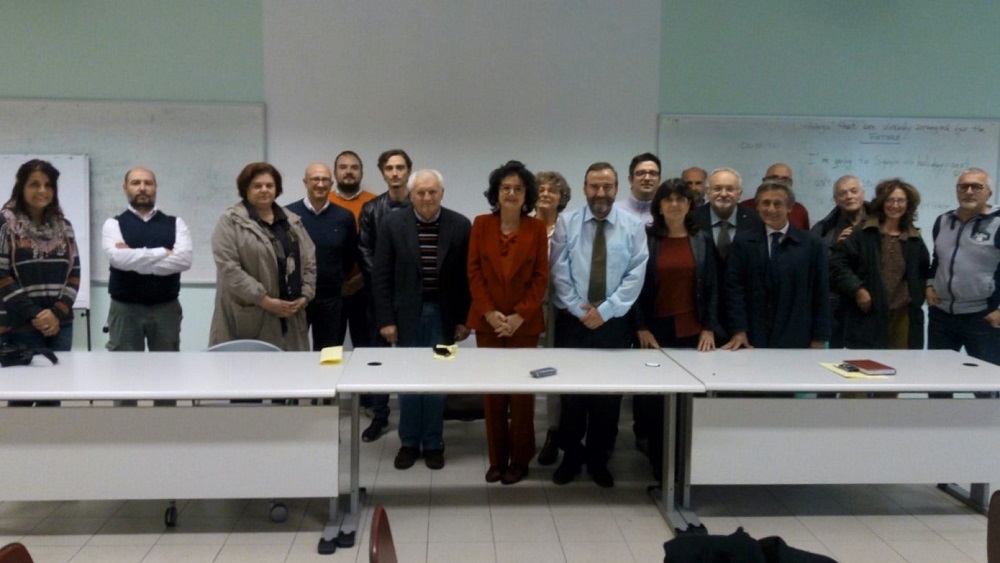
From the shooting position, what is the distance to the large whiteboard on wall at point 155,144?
497 cm

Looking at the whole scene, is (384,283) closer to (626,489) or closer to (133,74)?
(626,489)

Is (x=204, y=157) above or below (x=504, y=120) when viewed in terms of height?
below

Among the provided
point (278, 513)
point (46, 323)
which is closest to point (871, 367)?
point (278, 513)

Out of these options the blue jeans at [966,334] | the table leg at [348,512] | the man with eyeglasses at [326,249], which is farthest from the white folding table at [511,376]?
the blue jeans at [966,334]

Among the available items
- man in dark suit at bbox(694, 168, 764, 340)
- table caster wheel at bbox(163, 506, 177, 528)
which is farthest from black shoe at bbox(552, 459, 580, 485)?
table caster wheel at bbox(163, 506, 177, 528)

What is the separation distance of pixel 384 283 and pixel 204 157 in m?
2.24

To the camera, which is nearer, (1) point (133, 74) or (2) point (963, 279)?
(2) point (963, 279)

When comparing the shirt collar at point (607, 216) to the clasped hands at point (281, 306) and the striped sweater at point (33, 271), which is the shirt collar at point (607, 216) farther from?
the striped sweater at point (33, 271)

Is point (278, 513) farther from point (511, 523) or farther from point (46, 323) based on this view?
point (46, 323)

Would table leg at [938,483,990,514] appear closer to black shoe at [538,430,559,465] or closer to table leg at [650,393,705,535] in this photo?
table leg at [650,393,705,535]

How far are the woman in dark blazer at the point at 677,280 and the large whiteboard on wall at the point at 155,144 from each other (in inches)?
118

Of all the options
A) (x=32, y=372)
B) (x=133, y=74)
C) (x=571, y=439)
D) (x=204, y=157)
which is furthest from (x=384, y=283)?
(x=133, y=74)

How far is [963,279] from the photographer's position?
3.93 m

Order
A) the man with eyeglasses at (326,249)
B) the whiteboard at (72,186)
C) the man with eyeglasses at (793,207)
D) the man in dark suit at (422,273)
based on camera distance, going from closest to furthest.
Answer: the man in dark suit at (422,273)
the man with eyeglasses at (326,249)
the man with eyeglasses at (793,207)
the whiteboard at (72,186)
